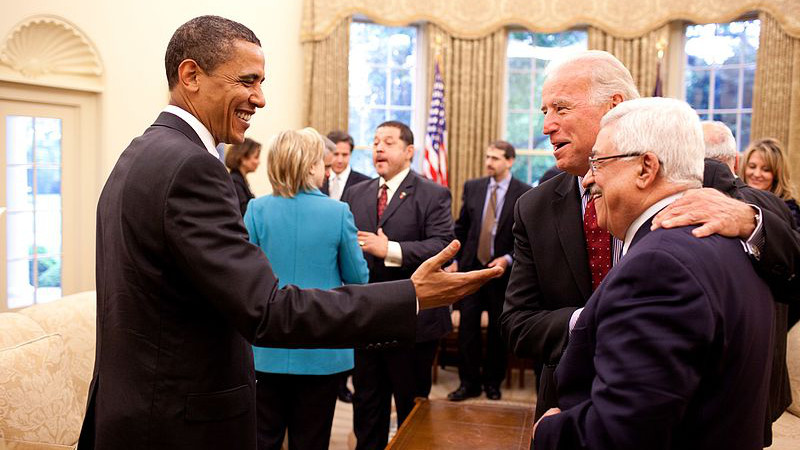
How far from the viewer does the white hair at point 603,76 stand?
80.8 inches

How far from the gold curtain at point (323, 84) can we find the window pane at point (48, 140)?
7.87 feet

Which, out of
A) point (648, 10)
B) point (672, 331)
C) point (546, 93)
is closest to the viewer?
point (672, 331)

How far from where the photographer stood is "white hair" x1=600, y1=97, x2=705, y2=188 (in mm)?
1497

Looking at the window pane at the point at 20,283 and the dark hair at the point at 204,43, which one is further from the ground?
the dark hair at the point at 204,43

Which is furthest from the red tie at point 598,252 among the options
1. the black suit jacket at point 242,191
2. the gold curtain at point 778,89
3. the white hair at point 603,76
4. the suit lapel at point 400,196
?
the gold curtain at point 778,89

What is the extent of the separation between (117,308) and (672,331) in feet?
3.90

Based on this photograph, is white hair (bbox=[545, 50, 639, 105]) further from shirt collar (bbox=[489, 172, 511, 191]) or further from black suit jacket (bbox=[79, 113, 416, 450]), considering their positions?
Answer: shirt collar (bbox=[489, 172, 511, 191])

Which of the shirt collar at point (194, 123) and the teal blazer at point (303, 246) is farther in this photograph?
the teal blazer at point (303, 246)

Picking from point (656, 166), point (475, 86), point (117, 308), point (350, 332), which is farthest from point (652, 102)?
point (475, 86)

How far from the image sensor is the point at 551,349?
1937 mm

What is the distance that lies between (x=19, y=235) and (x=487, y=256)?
4.16 meters

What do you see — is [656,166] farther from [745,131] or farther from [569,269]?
[745,131]

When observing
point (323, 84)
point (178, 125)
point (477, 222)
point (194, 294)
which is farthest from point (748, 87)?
point (194, 294)

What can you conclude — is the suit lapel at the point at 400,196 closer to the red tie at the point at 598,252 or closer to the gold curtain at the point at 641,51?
the red tie at the point at 598,252
